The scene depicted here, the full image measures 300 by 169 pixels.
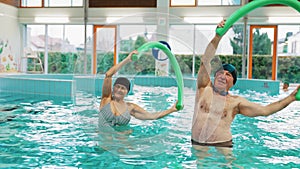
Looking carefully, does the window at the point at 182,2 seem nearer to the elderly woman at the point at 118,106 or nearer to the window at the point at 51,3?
the window at the point at 51,3

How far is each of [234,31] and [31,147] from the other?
10.9m

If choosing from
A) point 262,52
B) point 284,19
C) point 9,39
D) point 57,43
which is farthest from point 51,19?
point 284,19

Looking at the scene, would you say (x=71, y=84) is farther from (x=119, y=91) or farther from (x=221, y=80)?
(x=221, y=80)

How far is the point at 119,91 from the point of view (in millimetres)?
3373

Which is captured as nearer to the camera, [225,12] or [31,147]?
[31,147]

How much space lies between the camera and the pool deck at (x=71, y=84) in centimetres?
314

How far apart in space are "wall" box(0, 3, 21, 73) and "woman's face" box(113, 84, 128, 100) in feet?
34.3

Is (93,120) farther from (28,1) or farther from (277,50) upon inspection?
(28,1)

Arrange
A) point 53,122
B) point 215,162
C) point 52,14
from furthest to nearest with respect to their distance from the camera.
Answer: point 52,14 → point 53,122 → point 215,162

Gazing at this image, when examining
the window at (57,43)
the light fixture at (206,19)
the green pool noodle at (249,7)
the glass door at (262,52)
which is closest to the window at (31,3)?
the window at (57,43)

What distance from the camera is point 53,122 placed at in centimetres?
489

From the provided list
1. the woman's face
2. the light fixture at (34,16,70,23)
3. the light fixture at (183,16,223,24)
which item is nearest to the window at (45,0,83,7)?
the light fixture at (34,16,70,23)

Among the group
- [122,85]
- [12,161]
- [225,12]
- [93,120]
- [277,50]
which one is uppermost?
[225,12]

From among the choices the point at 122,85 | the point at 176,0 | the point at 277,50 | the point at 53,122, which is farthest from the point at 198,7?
the point at 122,85
